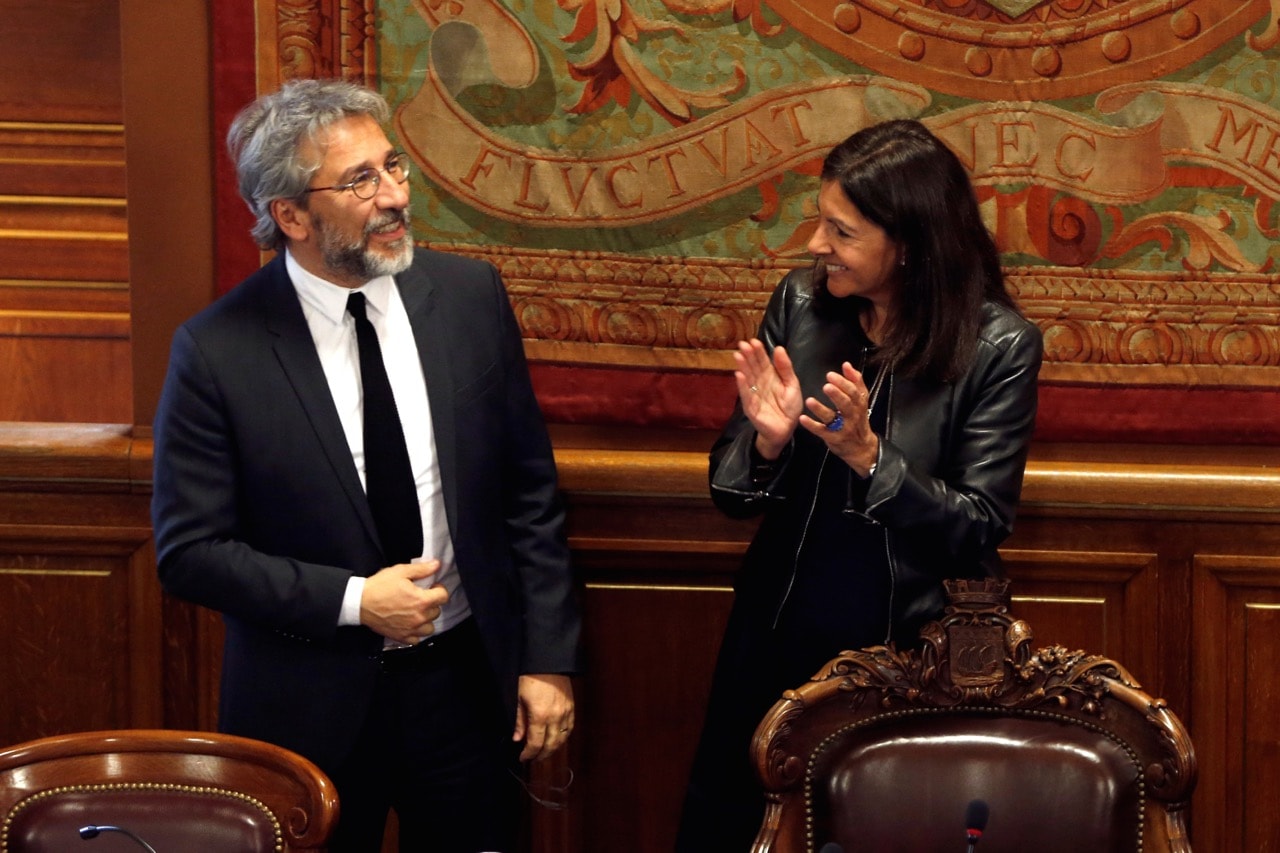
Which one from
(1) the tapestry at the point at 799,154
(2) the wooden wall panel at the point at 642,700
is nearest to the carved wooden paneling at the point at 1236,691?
(1) the tapestry at the point at 799,154

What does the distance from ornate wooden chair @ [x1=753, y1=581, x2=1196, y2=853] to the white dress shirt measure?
2.46 ft

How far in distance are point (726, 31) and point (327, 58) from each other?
33.2 inches

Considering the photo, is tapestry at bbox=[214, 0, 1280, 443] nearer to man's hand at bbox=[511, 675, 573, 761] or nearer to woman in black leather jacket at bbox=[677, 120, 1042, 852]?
woman in black leather jacket at bbox=[677, 120, 1042, 852]

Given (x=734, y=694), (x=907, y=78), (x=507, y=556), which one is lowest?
(x=734, y=694)

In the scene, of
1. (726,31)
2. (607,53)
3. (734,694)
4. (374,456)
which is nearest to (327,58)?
(607,53)

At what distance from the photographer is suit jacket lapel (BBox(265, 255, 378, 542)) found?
258 cm

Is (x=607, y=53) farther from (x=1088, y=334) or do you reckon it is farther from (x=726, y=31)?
(x=1088, y=334)

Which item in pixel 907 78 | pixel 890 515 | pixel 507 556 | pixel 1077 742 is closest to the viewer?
pixel 1077 742

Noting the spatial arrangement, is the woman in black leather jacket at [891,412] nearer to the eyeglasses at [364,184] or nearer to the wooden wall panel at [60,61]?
the eyeglasses at [364,184]

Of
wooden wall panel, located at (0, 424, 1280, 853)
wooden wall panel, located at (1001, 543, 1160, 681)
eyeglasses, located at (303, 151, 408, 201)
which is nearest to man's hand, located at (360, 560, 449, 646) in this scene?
eyeglasses, located at (303, 151, 408, 201)

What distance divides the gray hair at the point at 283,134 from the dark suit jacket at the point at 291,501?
125mm

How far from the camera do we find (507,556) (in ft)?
9.11

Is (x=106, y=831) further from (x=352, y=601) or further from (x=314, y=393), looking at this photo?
(x=314, y=393)

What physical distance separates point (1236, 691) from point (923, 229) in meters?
1.43
